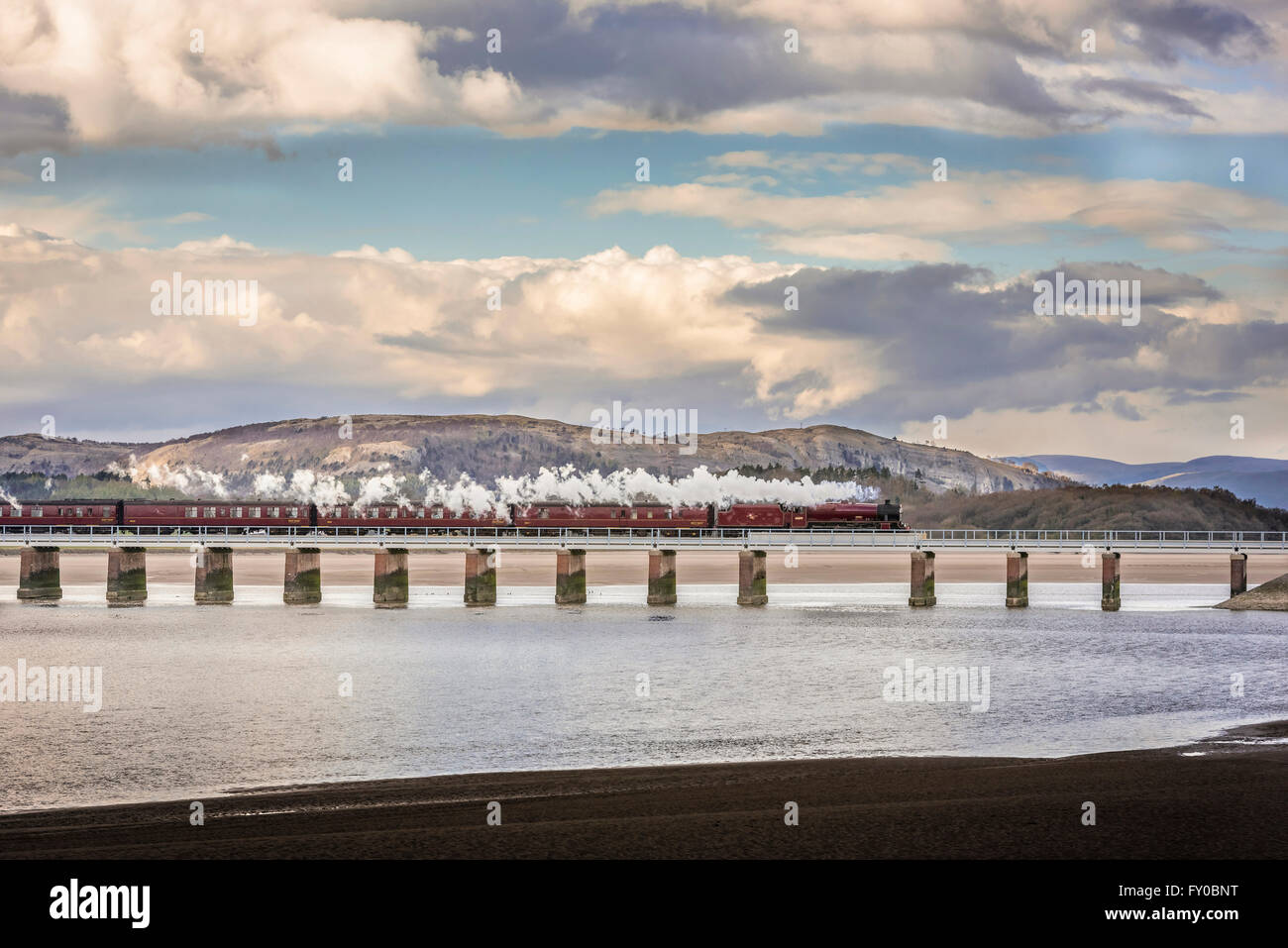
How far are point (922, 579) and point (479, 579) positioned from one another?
101 feet

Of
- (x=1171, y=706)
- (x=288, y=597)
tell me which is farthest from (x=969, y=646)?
(x=288, y=597)

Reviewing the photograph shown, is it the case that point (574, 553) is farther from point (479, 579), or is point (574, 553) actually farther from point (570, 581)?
point (479, 579)

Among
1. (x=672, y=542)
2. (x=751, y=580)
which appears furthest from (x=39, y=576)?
(x=751, y=580)

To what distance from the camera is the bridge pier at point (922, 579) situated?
87.7m

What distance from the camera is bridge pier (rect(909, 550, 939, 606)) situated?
87688mm

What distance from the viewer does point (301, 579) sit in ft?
295

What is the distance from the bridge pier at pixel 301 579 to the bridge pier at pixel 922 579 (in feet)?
137

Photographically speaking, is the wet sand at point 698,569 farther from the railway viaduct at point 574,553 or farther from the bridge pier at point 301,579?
the bridge pier at point 301,579

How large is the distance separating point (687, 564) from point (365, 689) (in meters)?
105

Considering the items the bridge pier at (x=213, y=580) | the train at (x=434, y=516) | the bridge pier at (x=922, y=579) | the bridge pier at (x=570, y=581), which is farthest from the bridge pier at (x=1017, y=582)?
the bridge pier at (x=213, y=580)

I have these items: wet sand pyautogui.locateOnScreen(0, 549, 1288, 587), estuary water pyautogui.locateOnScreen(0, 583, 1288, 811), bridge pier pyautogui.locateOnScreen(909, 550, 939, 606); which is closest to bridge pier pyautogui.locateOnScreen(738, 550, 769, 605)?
estuary water pyautogui.locateOnScreen(0, 583, 1288, 811)

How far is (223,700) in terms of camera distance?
4378cm

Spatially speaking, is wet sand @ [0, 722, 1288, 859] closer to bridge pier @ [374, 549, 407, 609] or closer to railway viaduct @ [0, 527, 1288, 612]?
railway viaduct @ [0, 527, 1288, 612]
